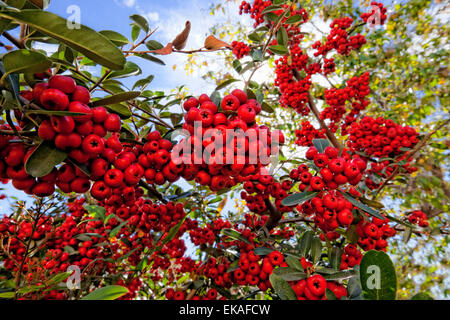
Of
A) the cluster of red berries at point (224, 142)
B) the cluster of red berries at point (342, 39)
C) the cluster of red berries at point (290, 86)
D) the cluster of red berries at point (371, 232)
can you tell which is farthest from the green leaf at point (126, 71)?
the cluster of red berries at point (342, 39)

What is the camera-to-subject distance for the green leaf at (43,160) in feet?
2.46

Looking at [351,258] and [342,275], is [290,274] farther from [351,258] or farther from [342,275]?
[351,258]

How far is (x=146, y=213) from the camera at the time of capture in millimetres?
1944

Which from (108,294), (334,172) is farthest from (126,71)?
(334,172)

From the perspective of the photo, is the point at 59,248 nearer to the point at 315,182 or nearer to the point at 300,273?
the point at 300,273

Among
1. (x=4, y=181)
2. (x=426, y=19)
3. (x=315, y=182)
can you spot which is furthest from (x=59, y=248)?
(x=426, y=19)

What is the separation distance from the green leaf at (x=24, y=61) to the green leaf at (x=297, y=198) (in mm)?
1218

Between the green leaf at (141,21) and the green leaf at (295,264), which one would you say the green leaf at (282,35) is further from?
the green leaf at (295,264)

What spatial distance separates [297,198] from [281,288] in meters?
0.49

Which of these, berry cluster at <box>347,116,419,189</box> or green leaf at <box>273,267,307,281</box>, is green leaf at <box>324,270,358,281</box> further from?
berry cluster at <box>347,116,419,189</box>

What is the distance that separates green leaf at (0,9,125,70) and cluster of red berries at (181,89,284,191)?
42cm

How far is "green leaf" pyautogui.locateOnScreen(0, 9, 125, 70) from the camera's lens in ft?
2.05
